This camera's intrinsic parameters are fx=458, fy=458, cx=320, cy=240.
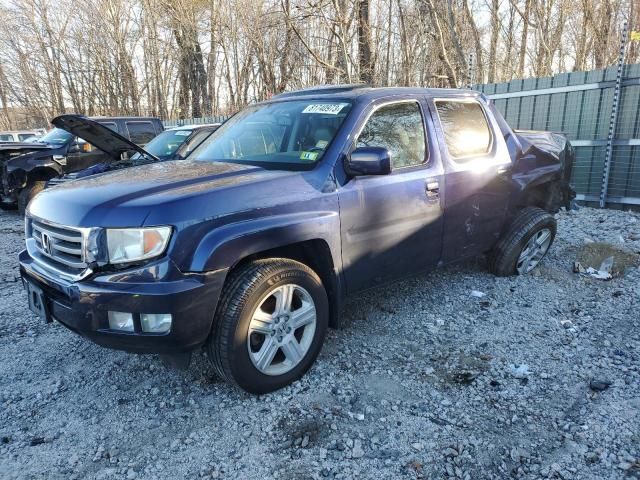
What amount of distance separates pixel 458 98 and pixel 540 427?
9.07 ft

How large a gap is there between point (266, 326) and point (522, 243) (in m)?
2.94

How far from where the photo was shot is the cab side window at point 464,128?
151 inches

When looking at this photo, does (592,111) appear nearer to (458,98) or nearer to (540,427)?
(458,98)

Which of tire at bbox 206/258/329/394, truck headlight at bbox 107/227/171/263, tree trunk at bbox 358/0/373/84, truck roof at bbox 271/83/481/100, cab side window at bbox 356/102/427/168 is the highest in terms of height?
tree trunk at bbox 358/0/373/84

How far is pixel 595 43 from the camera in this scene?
14.5m

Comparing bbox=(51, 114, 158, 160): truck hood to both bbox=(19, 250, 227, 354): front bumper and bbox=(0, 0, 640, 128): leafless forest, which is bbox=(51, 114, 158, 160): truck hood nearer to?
bbox=(19, 250, 227, 354): front bumper

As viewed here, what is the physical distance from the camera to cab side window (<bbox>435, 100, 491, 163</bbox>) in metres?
3.83

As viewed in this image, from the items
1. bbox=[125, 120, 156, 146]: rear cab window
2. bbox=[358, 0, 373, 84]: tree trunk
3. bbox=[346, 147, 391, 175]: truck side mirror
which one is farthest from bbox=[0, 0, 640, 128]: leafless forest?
bbox=[346, 147, 391, 175]: truck side mirror

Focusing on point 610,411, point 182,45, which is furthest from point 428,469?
point 182,45

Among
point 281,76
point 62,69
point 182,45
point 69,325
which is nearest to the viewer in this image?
point 69,325

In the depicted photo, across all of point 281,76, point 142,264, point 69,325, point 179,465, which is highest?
point 281,76

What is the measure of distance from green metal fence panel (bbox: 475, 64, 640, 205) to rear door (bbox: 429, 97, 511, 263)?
3.97 meters

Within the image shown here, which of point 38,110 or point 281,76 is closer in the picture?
point 281,76

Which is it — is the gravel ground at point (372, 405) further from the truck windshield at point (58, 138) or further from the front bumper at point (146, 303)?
the truck windshield at point (58, 138)
